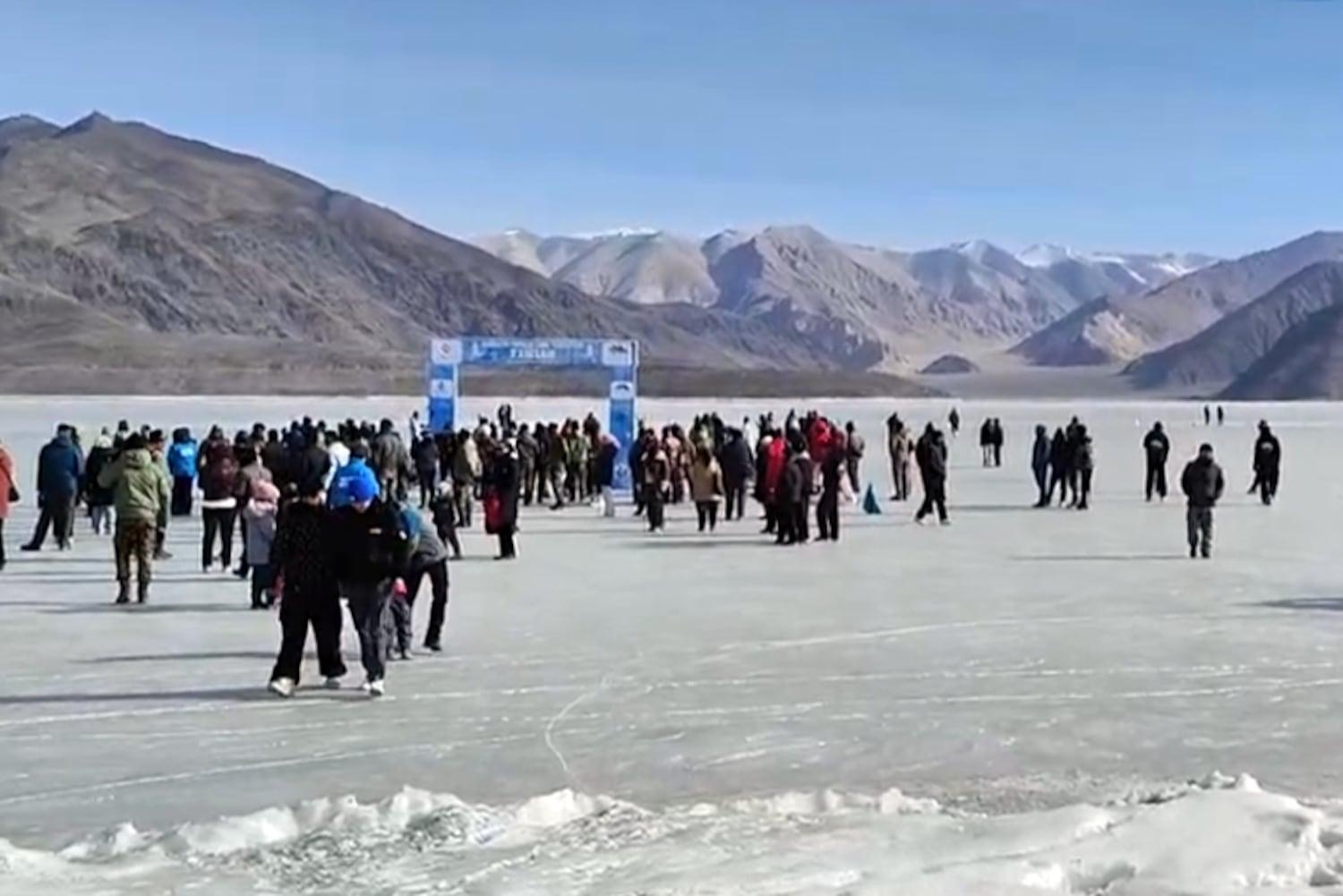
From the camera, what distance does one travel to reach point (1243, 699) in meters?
11.3

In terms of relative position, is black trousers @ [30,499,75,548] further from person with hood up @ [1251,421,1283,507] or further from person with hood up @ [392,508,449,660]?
person with hood up @ [1251,421,1283,507]

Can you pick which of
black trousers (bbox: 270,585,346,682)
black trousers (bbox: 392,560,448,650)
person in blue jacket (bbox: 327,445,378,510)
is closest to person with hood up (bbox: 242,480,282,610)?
black trousers (bbox: 392,560,448,650)

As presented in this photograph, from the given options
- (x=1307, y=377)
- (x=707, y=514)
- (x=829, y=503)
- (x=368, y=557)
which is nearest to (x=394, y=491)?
(x=707, y=514)

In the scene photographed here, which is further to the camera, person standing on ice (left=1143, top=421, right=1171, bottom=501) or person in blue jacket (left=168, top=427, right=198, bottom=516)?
person standing on ice (left=1143, top=421, right=1171, bottom=501)

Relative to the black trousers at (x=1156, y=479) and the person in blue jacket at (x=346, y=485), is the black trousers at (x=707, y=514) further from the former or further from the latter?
the person in blue jacket at (x=346, y=485)

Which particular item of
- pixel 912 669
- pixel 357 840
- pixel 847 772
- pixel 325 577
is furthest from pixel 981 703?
pixel 357 840

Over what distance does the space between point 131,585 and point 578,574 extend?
14.2 feet

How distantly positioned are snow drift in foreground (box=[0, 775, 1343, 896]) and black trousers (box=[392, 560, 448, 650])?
4.43 meters

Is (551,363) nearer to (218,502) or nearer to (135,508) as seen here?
(218,502)

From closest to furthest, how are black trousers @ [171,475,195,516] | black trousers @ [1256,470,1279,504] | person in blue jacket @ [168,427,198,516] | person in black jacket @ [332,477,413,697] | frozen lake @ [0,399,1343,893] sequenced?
frozen lake @ [0,399,1343,893] < person in black jacket @ [332,477,413,697] < person in blue jacket @ [168,427,198,516] < black trousers @ [171,475,195,516] < black trousers @ [1256,470,1279,504]

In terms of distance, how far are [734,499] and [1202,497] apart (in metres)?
7.58

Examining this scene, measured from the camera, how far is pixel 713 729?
10.4 meters

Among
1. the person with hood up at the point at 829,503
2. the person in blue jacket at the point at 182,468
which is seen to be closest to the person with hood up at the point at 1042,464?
the person with hood up at the point at 829,503

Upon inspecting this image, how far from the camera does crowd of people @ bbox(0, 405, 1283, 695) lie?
1114 cm
